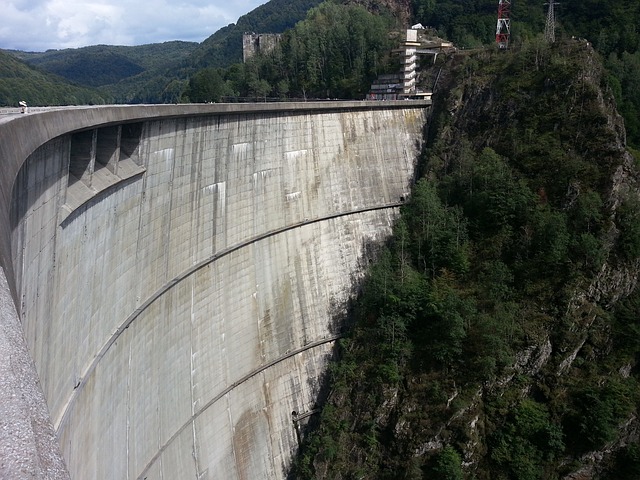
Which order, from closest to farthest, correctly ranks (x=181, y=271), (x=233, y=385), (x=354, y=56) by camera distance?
(x=181, y=271) → (x=233, y=385) → (x=354, y=56)

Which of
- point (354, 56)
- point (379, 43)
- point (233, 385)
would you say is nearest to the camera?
point (233, 385)

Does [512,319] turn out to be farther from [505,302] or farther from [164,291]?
[164,291]

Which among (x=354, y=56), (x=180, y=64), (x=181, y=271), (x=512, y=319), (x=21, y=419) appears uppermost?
(x=180, y=64)

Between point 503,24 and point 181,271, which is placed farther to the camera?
point 503,24

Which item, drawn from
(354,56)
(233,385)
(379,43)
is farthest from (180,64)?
(233,385)

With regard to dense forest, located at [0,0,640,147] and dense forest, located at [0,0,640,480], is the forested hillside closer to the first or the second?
dense forest, located at [0,0,640,147]

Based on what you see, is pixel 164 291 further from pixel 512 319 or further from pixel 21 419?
pixel 512 319

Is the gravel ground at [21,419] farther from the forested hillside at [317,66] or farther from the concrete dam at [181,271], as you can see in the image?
the forested hillside at [317,66]

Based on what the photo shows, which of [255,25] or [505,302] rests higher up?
[255,25]
